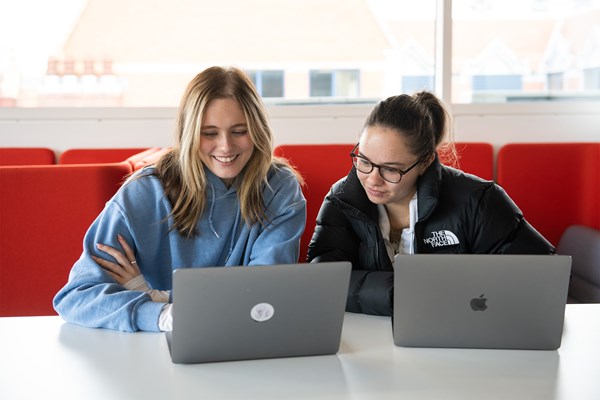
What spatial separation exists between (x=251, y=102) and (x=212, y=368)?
87 centimetres

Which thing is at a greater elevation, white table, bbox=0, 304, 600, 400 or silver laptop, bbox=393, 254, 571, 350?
silver laptop, bbox=393, 254, 571, 350

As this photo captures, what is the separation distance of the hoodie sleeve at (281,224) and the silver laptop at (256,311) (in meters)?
0.56

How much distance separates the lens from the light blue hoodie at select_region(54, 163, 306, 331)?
1838mm

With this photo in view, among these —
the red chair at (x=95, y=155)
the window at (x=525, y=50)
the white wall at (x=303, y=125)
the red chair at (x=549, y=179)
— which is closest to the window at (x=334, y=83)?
the white wall at (x=303, y=125)

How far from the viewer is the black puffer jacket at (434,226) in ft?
6.46

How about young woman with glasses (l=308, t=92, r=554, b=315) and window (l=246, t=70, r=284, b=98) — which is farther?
window (l=246, t=70, r=284, b=98)

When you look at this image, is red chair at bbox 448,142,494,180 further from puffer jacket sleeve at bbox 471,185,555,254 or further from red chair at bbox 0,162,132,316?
red chair at bbox 0,162,132,316

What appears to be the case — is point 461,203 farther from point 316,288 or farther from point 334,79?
point 334,79

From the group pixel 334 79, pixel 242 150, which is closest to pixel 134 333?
pixel 242 150

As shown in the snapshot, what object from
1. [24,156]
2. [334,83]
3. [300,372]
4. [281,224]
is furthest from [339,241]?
[24,156]

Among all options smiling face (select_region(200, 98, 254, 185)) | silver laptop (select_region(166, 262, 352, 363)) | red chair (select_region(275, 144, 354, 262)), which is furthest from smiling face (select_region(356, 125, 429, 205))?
red chair (select_region(275, 144, 354, 262))

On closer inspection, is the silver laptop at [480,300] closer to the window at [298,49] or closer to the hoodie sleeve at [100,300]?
the hoodie sleeve at [100,300]

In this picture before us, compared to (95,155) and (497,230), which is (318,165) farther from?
(497,230)

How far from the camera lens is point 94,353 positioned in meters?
1.43
